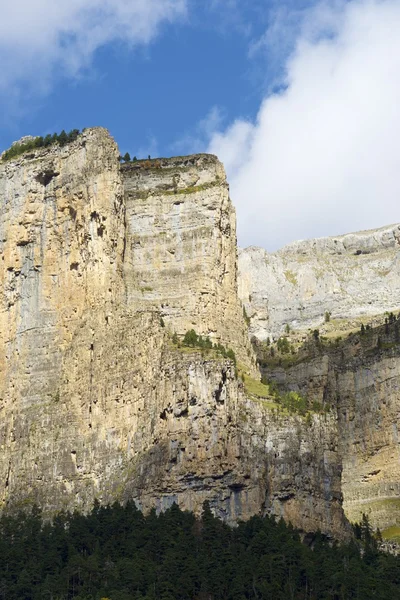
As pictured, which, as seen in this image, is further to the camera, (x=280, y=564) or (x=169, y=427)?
(x=169, y=427)

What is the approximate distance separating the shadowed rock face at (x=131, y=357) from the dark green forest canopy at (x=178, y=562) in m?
3.14

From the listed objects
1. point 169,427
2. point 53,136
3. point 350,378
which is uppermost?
point 53,136

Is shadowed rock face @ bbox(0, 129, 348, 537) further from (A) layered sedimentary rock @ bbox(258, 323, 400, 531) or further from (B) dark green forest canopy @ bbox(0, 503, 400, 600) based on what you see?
(A) layered sedimentary rock @ bbox(258, 323, 400, 531)

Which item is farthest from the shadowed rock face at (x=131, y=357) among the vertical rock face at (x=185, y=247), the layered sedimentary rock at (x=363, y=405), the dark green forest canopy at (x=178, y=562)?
the layered sedimentary rock at (x=363, y=405)

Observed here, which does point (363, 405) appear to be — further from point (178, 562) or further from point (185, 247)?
point (178, 562)

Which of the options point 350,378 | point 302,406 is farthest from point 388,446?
point 302,406

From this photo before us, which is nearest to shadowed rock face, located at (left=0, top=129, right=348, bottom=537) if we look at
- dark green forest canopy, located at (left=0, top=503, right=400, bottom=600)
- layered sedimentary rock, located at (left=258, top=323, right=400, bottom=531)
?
dark green forest canopy, located at (left=0, top=503, right=400, bottom=600)

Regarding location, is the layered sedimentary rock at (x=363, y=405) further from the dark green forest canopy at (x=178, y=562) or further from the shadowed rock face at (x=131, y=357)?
the dark green forest canopy at (x=178, y=562)

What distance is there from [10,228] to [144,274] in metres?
11.4

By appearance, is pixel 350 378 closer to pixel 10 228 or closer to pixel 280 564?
pixel 10 228

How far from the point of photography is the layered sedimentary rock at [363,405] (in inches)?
6757

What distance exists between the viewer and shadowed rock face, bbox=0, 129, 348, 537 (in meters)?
142

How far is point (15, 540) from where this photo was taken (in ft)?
464

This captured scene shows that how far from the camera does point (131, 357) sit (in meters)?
150
